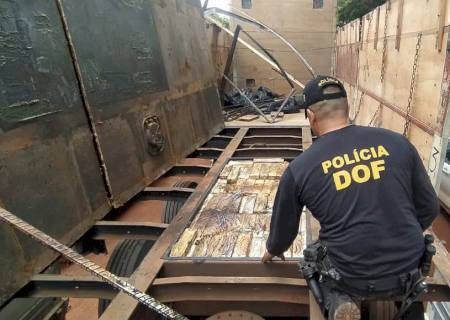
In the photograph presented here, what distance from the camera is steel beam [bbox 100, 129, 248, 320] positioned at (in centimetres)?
243

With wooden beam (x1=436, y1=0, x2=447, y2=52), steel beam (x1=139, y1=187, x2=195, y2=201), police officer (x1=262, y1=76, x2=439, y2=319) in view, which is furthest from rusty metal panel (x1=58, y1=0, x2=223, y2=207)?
wooden beam (x1=436, y1=0, x2=447, y2=52)

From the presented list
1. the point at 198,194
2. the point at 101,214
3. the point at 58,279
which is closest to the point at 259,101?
the point at 198,194

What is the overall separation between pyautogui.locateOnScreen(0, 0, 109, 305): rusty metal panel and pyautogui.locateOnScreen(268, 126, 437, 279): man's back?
213cm

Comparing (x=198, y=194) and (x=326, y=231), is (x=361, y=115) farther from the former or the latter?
(x=326, y=231)

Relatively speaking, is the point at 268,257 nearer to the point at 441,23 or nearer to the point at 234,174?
the point at 234,174

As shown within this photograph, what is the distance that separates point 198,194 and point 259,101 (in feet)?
31.4

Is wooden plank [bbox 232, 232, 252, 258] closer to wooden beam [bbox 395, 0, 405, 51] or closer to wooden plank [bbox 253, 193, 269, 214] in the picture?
wooden plank [bbox 253, 193, 269, 214]

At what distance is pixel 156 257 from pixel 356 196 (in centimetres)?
182

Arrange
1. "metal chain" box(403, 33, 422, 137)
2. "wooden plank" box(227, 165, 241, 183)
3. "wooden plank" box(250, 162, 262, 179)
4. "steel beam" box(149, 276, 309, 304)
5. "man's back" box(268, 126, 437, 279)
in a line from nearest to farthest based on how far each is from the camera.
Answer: "man's back" box(268, 126, 437, 279)
"steel beam" box(149, 276, 309, 304)
"wooden plank" box(227, 165, 241, 183)
"wooden plank" box(250, 162, 262, 179)
"metal chain" box(403, 33, 422, 137)

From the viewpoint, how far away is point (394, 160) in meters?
2.16

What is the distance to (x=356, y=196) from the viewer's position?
211 centimetres

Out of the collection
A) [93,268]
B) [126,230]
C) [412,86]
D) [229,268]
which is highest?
[412,86]

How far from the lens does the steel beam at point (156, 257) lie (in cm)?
243

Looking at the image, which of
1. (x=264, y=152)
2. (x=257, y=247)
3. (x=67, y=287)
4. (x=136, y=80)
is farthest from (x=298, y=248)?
(x=264, y=152)
